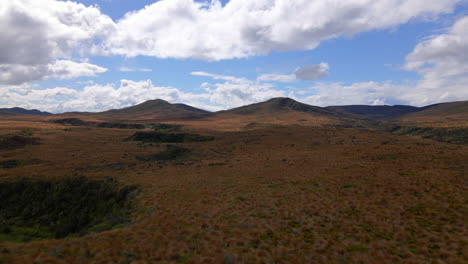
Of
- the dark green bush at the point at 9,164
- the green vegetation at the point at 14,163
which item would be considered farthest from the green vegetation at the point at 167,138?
the dark green bush at the point at 9,164

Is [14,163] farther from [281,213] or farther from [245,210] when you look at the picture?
[281,213]

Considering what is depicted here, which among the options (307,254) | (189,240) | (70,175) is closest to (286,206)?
(307,254)

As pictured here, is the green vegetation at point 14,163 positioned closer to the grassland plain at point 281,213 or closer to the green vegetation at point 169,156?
the grassland plain at point 281,213

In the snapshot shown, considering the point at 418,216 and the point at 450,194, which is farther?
the point at 450,194

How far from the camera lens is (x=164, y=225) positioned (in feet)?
47.8

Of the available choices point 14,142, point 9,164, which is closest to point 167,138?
point 14,142

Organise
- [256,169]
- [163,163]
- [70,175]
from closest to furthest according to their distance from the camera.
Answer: [70,175] → [256,169] → [163,163]

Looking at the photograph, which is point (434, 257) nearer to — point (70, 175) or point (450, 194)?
point (450, 194)

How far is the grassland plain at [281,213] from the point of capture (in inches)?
439

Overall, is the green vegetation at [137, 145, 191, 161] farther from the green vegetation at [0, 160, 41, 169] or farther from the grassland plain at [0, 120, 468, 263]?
the green vegetation at [0, 160, 41, 169]

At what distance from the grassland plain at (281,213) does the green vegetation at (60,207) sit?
1.51m

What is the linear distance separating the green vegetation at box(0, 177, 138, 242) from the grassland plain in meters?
1.51

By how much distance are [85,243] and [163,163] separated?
2241cm

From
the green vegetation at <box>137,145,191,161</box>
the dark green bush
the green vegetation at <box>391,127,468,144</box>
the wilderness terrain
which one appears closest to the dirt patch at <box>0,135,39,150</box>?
the wilderness terrain
